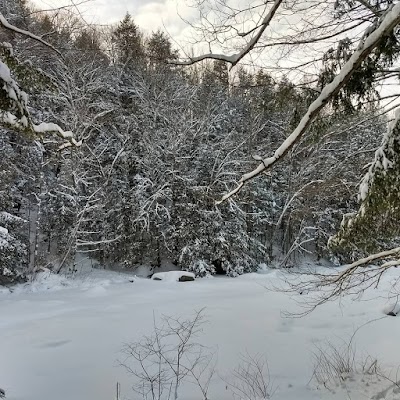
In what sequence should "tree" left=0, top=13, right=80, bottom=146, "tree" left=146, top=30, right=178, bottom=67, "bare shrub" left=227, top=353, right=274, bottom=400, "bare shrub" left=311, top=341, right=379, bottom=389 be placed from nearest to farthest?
"tree" left=0, top=13, right=80, bottom=146, "tree" left=146, top=30, right=178, bottom=67, "bare shrub" left=227, top=353, right=274, bottom=400, "bare shrub" left=311, top=341, right=379, bottom=389

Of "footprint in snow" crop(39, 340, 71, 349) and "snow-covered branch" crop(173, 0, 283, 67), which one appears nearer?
"snow-covered branch" crop(173, 0, 283, 67)

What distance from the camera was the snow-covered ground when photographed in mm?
4773

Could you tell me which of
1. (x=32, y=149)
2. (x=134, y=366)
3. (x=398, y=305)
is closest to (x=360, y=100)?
(x=134, y=366)

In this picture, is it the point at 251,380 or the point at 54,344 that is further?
the point at 54,344

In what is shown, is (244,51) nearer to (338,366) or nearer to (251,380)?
(251,380)

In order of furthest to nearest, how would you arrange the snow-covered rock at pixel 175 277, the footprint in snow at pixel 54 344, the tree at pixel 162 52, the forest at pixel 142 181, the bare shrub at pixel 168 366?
the snow-covered rock at pixel 175 277 < the forest at pixel 142 181 < the footprint in snow at pixel 54 344 < the bare shrub at pixel 168 366 < the tree at pixel 162 52

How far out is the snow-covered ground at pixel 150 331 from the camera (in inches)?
188

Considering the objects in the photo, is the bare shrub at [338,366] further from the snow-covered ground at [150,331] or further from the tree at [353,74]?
the tree at [353,74]

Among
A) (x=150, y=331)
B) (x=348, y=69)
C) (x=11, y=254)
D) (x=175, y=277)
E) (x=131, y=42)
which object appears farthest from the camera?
(x=175, y=277)

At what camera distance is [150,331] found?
7.29 metres

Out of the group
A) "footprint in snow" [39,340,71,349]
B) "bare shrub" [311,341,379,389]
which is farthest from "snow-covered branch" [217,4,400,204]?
"footprint in snow" [39,340,71,349]

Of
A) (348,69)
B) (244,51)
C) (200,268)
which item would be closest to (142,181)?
(200,268)

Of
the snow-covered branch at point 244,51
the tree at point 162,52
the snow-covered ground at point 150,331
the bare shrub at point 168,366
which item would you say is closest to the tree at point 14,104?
the tree at point 162,52

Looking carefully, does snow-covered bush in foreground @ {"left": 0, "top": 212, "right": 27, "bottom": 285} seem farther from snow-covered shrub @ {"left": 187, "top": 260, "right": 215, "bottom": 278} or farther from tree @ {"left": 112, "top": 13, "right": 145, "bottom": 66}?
tree @ {"left": 112, "top": 13, "right": 145, "bottom": 66}
